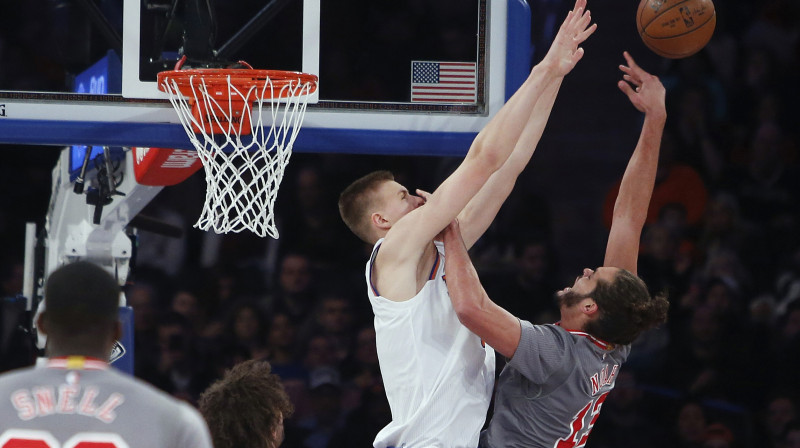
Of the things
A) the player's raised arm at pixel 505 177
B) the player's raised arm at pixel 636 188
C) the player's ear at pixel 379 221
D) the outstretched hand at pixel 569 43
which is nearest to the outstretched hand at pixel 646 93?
the player's raised arm at pixel 636 188

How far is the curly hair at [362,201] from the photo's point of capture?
12.1 ft

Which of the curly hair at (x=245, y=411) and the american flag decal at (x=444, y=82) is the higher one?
the american flag decal at (x=444, y=82)

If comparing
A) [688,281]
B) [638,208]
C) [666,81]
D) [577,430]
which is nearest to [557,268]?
[688,281]

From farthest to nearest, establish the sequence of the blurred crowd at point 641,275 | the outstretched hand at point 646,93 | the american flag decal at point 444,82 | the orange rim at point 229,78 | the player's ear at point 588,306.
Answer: the blurred crowd at point 641,275 → the american flag decal at point 444,82 → the outstretched hand at point 646,93 → the orange rim at point 229,78 → the player's ear at point 588,306

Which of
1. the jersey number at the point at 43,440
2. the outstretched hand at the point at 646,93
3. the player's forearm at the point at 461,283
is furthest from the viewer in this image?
the outstretched hand at the point at 646,93

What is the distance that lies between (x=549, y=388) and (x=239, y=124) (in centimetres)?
163

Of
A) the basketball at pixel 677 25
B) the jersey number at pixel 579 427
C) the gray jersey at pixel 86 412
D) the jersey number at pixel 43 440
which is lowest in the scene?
the jersey number at pixel 579 427

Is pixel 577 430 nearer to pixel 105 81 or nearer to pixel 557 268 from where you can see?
pixel 105 81

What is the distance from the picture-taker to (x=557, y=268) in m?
7.21

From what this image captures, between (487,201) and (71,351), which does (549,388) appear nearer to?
(487,201)

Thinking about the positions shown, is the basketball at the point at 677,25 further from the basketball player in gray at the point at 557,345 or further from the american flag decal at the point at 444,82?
the basketball player in gray at the point at 557,345

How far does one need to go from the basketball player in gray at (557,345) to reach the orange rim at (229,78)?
3.38ft

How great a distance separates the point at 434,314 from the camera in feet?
11.5

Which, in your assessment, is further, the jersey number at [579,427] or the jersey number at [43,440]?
the jersey number at [579,427]
